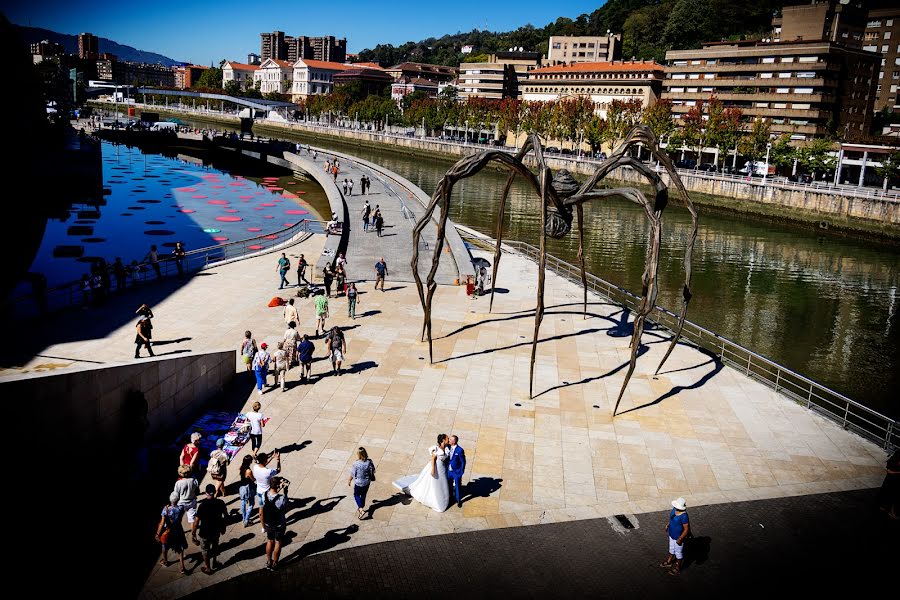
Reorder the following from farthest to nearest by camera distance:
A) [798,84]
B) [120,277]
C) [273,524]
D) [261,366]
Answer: [798,84] → [120,277] → [261,366] → [273,524]

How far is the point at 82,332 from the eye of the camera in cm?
2355

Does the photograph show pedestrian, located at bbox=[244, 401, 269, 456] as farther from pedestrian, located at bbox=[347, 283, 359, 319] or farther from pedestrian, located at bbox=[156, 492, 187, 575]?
pedestrian, located at bbox=[347, 283, 359, 319]

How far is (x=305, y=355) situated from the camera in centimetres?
1911

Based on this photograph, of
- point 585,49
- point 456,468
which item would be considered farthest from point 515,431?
point 585,49

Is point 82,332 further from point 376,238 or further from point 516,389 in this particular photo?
point 376,238

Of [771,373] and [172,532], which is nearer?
[172,532]

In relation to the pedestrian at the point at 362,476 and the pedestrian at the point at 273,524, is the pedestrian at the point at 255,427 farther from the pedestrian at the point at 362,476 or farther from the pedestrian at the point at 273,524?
the pedestrian at the point at 273,524

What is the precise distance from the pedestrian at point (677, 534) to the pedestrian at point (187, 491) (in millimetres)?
8219

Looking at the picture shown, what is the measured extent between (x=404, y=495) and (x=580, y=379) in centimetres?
832

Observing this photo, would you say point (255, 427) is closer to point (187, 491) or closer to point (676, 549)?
A: point (187, 491)

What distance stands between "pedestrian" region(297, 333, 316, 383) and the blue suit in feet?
22.0

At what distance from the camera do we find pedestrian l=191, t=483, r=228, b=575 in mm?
11219

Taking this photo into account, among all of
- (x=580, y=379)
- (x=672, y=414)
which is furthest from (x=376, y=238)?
(x=672, y=414)

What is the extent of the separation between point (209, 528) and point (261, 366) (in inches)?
297
